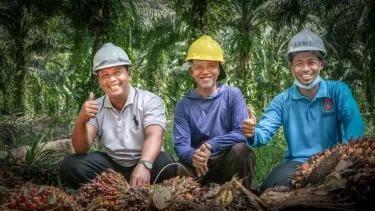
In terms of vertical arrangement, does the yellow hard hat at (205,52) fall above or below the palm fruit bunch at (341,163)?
above

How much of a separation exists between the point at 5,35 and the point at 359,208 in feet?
55.7

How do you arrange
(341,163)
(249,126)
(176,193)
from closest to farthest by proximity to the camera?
(341,163)
(176,193)
(249,126)

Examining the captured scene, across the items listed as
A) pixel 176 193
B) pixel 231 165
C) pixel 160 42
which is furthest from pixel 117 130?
pixel 160 42

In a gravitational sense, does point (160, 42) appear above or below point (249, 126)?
above

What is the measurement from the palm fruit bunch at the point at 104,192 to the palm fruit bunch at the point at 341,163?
1224mm

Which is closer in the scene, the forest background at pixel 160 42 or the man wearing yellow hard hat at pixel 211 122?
the man wearing yellow hard hat at pixel 211 122

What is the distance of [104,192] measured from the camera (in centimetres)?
328

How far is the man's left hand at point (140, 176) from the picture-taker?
3.66m

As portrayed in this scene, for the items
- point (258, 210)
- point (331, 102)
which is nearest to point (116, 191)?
point (258, 210)

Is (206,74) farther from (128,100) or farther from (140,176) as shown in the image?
(140,176)

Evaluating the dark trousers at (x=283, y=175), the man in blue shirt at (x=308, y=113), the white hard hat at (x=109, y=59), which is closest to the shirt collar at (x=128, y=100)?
the white hard hat at (x=109, y=59)

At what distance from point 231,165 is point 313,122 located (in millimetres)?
806

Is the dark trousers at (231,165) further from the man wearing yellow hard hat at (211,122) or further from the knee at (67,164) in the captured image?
the knee at (67,164)

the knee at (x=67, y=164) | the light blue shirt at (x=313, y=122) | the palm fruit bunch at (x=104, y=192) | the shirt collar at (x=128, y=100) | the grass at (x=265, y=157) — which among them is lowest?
the grass at (x=265, y=157)
